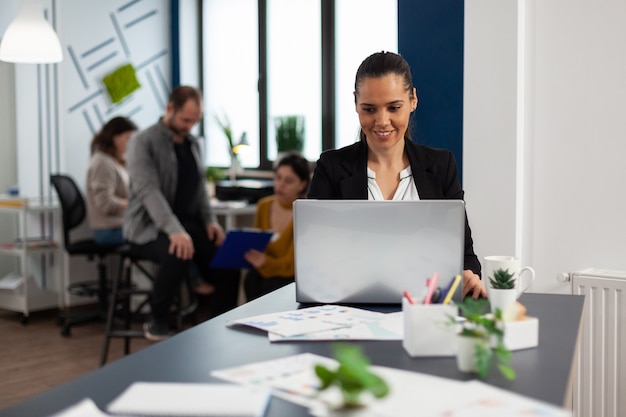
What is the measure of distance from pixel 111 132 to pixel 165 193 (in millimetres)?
1194

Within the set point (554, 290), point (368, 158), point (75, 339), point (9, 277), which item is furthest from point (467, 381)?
point (9, 277)

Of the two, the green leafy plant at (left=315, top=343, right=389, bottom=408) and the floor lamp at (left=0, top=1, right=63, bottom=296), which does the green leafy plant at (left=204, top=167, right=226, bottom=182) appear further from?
the green leafy plant at (left=315, top=343, right=389, bottom=408)

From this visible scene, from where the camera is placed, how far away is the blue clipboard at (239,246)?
13.5 feet

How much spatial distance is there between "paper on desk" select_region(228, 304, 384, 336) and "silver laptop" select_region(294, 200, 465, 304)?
0.21ft

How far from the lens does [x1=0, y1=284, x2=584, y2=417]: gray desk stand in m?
1.23

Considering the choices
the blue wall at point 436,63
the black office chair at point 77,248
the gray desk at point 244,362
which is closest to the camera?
the gray desk at point 244,362

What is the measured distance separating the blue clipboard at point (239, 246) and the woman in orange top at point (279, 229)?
0.05m

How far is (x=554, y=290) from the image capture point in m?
3.03

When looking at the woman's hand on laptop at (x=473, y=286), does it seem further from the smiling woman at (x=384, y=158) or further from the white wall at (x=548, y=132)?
the white wall at (x=548, y=132)

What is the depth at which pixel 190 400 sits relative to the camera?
3.93 feet

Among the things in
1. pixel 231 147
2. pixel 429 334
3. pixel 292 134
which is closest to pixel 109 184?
pixel 231 147

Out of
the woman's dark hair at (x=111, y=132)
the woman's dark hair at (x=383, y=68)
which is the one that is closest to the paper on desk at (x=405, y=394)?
the woman's dark hair at (x=383, y=68)

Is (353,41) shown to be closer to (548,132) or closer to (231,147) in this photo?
(231,147)

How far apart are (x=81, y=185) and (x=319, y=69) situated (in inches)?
76.2
